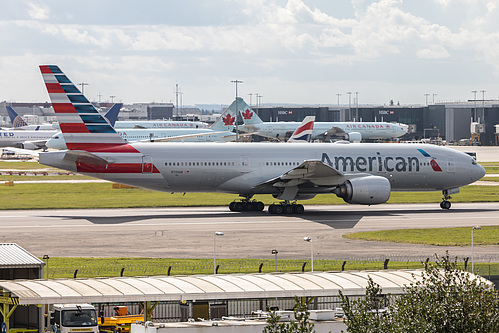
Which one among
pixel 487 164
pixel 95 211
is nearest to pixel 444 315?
pixel 95 211

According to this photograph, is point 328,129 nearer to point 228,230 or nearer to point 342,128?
point 342,128

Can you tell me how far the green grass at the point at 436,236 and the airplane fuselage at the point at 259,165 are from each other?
8084 mm

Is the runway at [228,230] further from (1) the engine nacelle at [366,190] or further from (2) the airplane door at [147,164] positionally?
(2) the airplane door at [147,164]

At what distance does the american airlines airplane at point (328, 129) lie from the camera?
499ft

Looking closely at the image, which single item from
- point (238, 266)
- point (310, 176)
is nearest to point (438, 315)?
point (238, 266)

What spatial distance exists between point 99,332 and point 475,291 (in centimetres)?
1252

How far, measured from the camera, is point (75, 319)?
24.1 metres

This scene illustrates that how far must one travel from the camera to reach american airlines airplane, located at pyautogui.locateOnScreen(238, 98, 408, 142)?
152 m

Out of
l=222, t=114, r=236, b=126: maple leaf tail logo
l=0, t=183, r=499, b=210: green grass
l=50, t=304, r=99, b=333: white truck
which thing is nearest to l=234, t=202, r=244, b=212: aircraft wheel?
l=0, t=183, r=499, b=210: green grass

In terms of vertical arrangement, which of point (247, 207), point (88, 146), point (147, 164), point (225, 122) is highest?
point (88, 146)

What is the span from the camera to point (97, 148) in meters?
51.8

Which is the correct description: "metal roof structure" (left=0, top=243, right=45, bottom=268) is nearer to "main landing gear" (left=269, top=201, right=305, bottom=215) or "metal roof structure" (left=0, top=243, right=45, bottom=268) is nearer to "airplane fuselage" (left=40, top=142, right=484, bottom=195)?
→ "airplane fuselage" (left=40, top=142, right=484, bottom=195)

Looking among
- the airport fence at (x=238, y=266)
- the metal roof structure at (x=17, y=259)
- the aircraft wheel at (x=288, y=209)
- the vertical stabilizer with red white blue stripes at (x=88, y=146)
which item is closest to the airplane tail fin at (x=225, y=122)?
the aircraft wheel at (x=288, y=209)

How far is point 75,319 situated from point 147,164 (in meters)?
28.7
